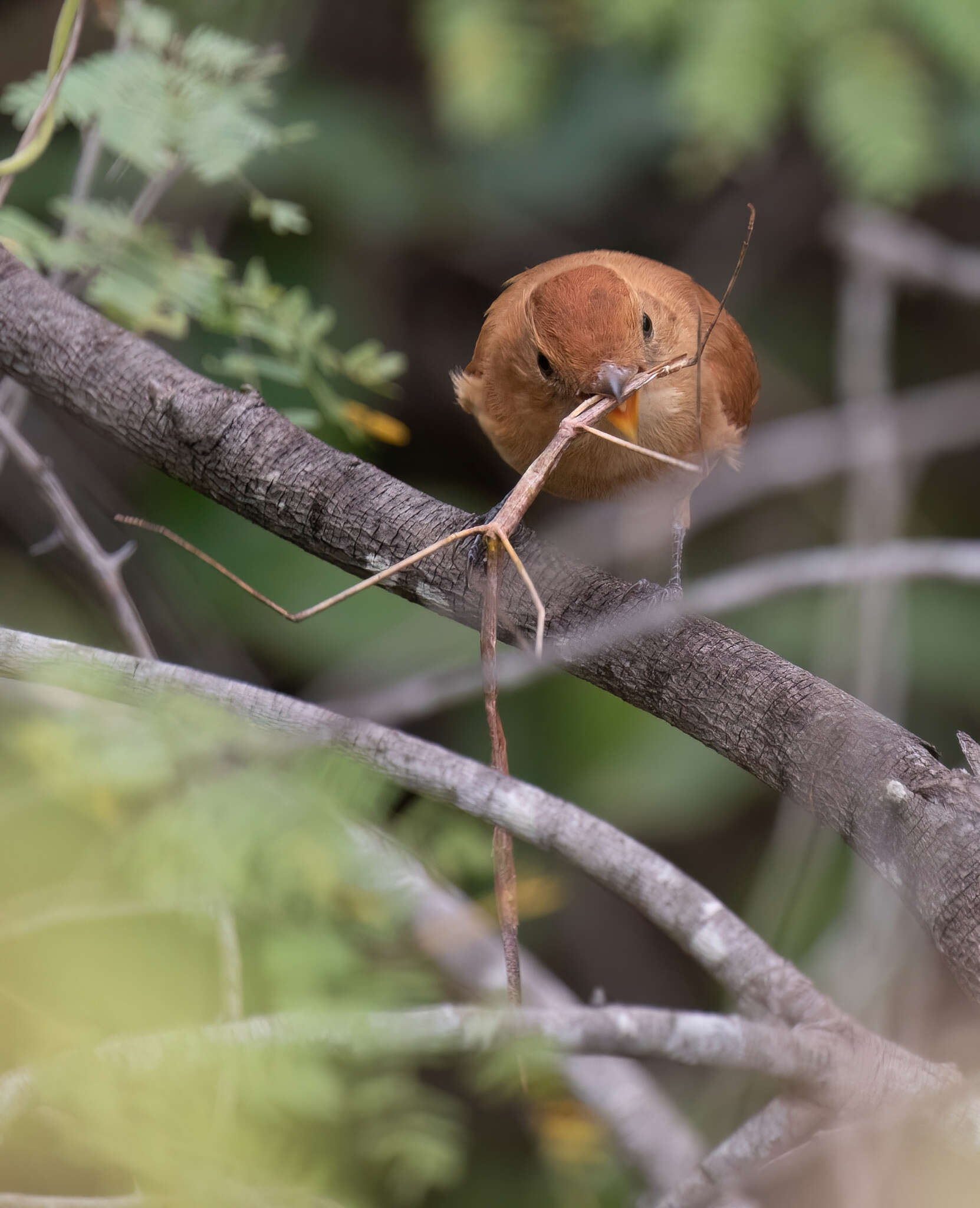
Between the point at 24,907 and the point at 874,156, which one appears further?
the point at 874,156

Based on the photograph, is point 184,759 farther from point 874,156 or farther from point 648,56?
point 648,56

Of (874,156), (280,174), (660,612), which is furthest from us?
(280,174)

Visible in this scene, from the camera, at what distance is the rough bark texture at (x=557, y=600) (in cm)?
138

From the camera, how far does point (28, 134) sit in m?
1.92

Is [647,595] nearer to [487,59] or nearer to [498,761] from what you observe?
[498,761]

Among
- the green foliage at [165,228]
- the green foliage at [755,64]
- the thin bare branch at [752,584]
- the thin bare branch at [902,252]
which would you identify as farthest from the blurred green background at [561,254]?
the green foliage at [165,228]

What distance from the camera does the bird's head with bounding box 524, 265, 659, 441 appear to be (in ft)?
7.35

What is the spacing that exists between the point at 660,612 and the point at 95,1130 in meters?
1.17

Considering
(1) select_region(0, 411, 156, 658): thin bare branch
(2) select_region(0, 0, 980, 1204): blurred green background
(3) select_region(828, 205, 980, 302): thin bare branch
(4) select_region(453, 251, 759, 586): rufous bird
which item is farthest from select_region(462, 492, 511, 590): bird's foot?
(3) select_region(828, 205, 980, 302): thin bare branch

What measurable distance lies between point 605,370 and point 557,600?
66 centimetres

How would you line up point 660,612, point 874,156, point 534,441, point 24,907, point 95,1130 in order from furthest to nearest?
point 874,156 → point 534,441 → point 24,907 → point 95,1130 → point 660,612

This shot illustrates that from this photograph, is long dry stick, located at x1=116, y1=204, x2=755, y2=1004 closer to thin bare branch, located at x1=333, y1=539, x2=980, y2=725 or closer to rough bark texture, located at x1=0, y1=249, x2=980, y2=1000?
rough bark texture, located at x1=0, y1=249, x2=980, y2=1000

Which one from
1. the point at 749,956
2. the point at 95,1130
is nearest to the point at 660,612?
the point at 749,956

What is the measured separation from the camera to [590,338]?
227 cm
